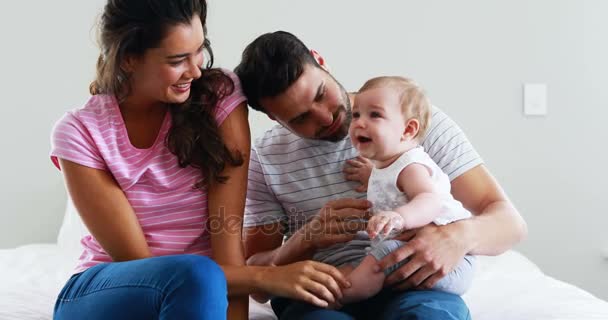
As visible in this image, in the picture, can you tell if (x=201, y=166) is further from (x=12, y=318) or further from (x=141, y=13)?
(x=12, y=318)

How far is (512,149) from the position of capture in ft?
8.57

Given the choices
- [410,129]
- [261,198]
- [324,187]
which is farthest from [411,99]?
[261,198]

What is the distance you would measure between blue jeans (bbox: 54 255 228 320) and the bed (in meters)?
0.36

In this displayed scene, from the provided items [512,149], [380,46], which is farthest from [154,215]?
[512,149]

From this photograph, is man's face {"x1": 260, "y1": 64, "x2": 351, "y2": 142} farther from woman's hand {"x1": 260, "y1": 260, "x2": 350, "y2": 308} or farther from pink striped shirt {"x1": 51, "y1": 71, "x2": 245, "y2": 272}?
woman's hand {"x1": 260, "y1": 260, "x2": 350, "y2": 308}

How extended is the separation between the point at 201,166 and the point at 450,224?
0.51 m

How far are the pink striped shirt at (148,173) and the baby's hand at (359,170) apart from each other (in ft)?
0.88

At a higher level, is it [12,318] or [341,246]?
[341,246]

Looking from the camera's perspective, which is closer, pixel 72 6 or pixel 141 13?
pixel 141 13

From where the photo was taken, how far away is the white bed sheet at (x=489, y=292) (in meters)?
1.48

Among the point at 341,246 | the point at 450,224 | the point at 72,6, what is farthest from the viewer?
the point at 72,6

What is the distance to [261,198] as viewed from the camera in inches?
66.6

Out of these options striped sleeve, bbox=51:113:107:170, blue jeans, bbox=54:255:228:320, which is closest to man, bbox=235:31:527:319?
blue jeans, bbox=54:255:228:320

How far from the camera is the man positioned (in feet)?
4.45
